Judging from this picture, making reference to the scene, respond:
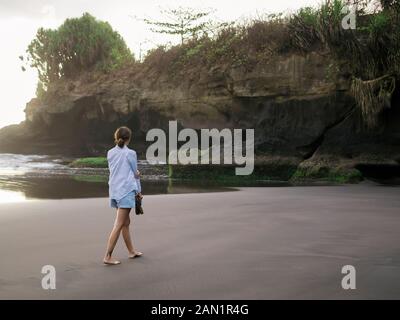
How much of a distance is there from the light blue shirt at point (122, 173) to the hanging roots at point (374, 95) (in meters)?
11.7

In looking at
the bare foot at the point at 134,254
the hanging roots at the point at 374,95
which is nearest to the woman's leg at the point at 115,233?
the bare foot at the point at 134,254

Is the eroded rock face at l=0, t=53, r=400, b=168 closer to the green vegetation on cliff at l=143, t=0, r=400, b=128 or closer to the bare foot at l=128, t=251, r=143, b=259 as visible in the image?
the green vegetation on cliff at l=143, t=0, r=400, b=128

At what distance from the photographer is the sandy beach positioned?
418 cm

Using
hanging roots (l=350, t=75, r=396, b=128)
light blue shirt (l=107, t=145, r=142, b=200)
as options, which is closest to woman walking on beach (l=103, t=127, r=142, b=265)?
light blue shirt (l=107, t=145, r=142, b=200)

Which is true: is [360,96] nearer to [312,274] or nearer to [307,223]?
[307,223]

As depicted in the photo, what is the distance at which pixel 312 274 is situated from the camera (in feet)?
15.0

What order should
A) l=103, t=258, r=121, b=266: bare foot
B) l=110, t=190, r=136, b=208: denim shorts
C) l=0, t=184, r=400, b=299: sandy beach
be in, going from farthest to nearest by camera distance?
l=110, t=190, r=136, b=208: denim shorts < l=103, t=258, r=121, b=266: bare foot < l=0, t=184, r=400, b=299: sandy beach

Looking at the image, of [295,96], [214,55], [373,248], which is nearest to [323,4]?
[295,96]

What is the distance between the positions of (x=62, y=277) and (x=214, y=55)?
1923cm

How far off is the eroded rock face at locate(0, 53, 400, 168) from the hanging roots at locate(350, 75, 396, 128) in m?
0.93

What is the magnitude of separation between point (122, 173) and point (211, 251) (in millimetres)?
1366

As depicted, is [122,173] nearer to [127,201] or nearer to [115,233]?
[127,201]

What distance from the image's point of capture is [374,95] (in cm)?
1527

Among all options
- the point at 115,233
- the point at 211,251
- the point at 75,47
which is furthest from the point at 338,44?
the point at 75,47
